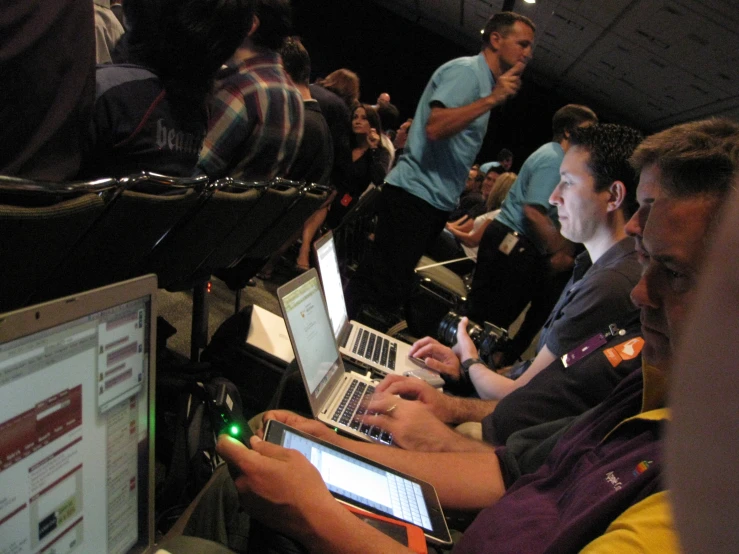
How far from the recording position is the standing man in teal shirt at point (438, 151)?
8.52ft

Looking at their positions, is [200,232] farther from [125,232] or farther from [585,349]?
[585,349]

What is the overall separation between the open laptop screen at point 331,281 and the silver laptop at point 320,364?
0.17 m

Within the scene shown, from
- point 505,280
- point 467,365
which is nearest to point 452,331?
point 467,365

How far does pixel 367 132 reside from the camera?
465 cm

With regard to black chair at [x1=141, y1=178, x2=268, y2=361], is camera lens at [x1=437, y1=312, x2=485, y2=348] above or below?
below

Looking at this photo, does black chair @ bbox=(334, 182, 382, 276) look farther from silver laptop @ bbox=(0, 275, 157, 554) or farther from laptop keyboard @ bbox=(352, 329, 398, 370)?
silver laptop @ bbox=(0, 275, 157, 554)

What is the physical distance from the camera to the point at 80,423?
634 millimetres

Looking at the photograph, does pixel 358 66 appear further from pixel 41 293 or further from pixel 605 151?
pixel 41 293

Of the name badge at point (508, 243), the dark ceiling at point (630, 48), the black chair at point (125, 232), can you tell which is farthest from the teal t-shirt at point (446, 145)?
the dark ceiling at point (630, 48)

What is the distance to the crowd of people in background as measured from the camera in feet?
3.05

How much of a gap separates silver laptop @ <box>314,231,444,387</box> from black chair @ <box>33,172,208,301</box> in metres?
0.64

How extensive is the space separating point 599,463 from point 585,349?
542mm

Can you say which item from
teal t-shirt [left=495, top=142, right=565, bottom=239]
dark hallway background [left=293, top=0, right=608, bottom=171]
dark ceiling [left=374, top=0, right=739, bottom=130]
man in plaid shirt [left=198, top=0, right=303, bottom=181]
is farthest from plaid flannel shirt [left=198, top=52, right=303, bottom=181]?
dark hallway background [left=293, top=0, right=608, bottom=171]

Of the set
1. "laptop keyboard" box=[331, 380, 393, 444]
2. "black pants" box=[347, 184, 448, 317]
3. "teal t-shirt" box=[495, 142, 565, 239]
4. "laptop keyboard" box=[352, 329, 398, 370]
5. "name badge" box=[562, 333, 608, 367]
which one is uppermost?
"teal t-shirt" box=[495, 142, 565, 239]
